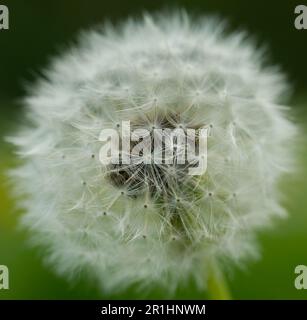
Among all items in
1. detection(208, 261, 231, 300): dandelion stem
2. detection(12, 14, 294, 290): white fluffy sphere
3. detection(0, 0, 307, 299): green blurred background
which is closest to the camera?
detection(12, 14, 294, 290): white fluffy sphere

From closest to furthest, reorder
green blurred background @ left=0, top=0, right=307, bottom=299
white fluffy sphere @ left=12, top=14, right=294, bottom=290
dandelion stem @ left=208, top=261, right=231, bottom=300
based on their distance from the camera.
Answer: white fluffy sphere @ left=12, top=14, right=294, bottom=290 < dandelion stem @ left=208, top=261, right=231, bottom=300 < green blurred background @ left=0, top=0, right=307, bottom=299

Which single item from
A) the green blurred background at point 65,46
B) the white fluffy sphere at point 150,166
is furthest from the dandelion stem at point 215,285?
the green blurred background at point 65,46

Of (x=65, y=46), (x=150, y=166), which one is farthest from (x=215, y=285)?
(x=65, y=46)

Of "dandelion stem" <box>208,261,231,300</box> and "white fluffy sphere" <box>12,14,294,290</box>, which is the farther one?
"dandelion stem" <box>208,261,231,300</box>

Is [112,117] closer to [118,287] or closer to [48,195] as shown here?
[48,195]

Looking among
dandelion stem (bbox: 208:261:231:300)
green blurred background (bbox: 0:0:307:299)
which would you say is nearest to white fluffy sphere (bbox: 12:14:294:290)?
dandelion stem (bbox: 208:261:231:300)

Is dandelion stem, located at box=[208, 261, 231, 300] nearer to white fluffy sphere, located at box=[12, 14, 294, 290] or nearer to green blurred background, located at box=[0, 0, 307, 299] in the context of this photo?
white fluffy sphere, located at box=[12, 14, 294, 290]
